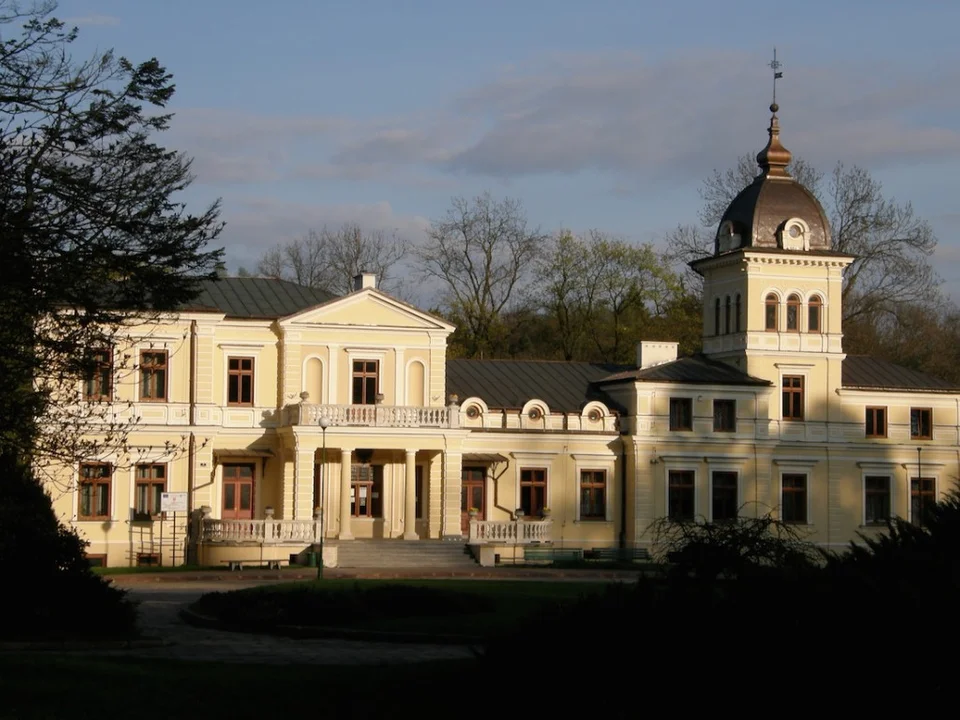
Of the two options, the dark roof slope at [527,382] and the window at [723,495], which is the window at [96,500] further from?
the window at [723,495]

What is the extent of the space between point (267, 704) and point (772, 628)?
5.22m

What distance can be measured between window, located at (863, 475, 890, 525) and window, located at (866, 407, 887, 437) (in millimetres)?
1466

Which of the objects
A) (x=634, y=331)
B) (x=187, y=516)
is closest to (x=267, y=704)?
(x=187, y=516)

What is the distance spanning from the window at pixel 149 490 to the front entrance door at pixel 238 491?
6.62 ft

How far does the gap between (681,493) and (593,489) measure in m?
2.79

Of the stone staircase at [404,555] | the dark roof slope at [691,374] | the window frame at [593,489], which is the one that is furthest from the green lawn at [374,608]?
the dark roof slope at [691,374]

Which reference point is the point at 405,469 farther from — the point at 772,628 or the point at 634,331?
the point at 772,628

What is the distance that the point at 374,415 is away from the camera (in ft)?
155

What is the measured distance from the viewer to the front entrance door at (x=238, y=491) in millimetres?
47781

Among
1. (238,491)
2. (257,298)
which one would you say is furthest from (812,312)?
(238,491)

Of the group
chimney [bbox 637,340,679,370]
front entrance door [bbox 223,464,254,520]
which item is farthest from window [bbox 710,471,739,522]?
front entrance door [bbox 223,464,254,520]

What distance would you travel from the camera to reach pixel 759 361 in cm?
5303

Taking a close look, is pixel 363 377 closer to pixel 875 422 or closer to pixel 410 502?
pixel 410 502

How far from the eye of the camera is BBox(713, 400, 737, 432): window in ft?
171
